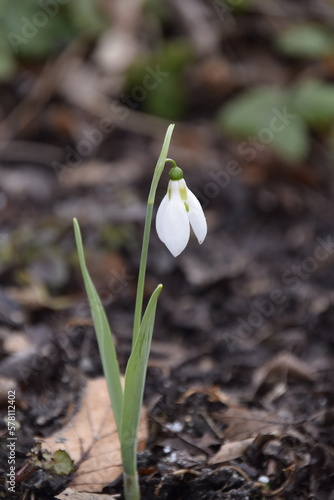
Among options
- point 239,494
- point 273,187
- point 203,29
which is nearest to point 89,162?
point 273,187

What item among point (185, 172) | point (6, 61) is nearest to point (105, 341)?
point (185, 172)

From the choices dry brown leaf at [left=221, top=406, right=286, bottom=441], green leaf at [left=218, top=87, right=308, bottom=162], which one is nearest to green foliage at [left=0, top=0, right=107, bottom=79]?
green leaf at [left=218, top=87, right=308, bottom=162]

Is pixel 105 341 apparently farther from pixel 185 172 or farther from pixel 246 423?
pixel 185 172

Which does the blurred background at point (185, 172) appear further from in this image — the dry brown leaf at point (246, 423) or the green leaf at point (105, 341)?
the green leaf at point (105, 341)

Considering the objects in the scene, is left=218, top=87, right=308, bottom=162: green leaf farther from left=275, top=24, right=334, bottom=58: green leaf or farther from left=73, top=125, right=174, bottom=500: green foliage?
left=73, top=125, right=174, bottom=500: green foliage

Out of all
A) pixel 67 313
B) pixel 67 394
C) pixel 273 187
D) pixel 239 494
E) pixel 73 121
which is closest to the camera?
pixel 239 494

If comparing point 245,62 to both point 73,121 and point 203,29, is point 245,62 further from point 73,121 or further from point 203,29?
point 73,121
